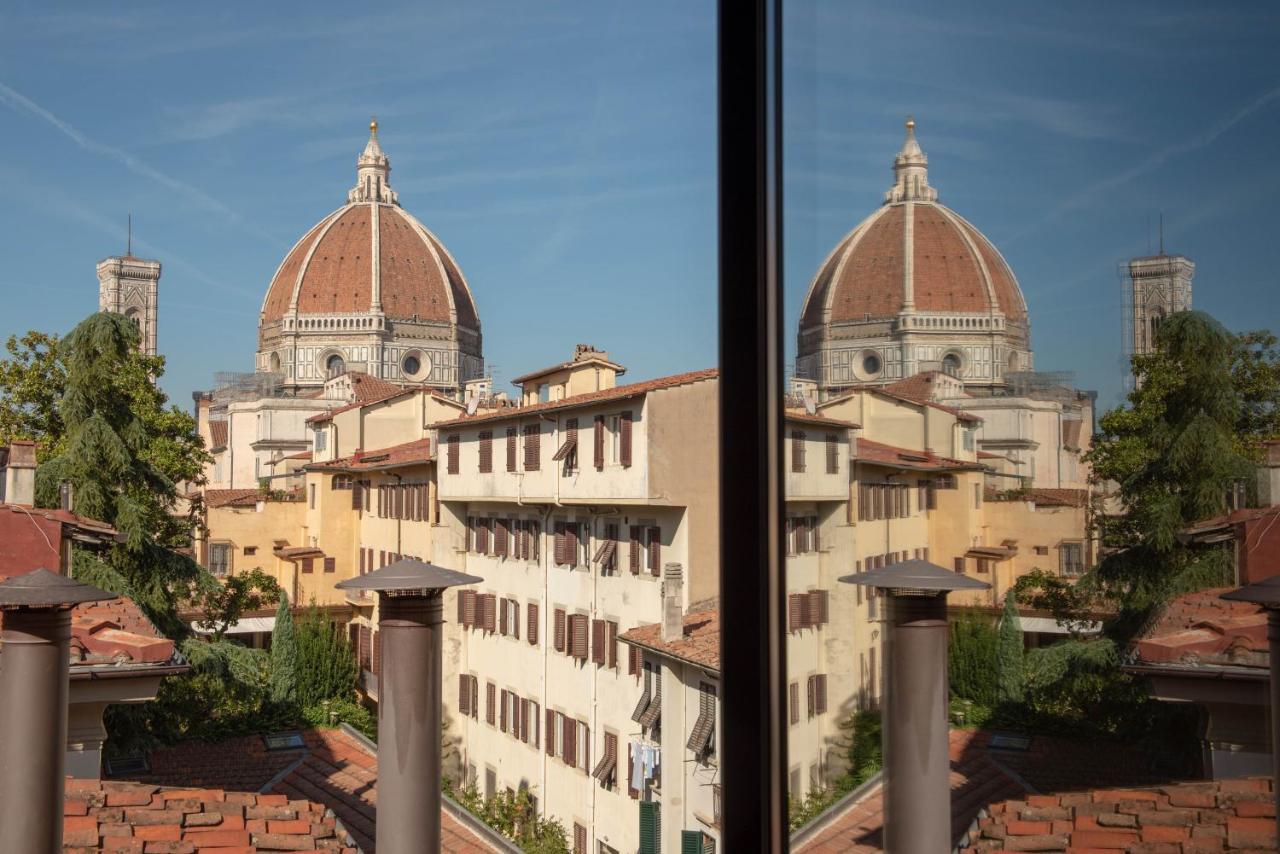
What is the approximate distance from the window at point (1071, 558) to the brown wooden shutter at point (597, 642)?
51.7 inches

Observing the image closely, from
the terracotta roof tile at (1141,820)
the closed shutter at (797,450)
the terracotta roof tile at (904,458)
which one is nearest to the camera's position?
the terracotta roof tile at (1141,820)

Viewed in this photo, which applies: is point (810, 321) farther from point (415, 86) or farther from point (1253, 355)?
point (415, 86)

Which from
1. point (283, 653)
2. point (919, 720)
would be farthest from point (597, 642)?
point (919, 720)

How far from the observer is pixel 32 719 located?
63.1 inches

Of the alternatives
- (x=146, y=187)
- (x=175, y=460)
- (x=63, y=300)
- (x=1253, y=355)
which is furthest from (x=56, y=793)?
(x=1253, y=355)

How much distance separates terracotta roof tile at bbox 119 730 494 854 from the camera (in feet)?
7.02

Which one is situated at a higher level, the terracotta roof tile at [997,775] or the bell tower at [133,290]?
the bell tower at [133,290]

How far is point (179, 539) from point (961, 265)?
5.15ft

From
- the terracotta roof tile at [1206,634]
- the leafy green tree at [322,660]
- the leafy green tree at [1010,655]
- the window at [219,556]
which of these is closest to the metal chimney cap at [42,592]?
the window at [219,556]

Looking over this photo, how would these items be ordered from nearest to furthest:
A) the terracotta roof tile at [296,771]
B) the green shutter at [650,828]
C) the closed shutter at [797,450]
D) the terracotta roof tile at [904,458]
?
1. the terracotta roof tile at [904,458]
2. the closed shutter at [797,450]
3. the terracotta roof tile at [296,771]
4. the green shutter at [650,828]

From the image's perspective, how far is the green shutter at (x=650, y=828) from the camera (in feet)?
8.07

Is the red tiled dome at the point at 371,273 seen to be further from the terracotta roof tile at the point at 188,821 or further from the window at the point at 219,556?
the terracotta roof tile at the point at 188,821

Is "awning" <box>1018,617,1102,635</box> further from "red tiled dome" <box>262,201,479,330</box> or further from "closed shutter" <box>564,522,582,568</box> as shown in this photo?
"red tiled dome" <box>262,201,479,330</box>

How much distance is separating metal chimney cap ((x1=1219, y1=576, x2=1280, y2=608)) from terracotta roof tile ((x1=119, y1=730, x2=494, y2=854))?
1554 millimetres
